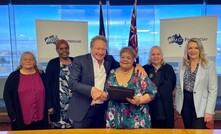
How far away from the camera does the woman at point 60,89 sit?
2.62 metres

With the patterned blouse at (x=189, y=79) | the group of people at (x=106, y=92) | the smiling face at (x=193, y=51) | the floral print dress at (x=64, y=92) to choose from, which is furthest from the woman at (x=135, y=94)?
the floral print dress at (x=64, y=92)

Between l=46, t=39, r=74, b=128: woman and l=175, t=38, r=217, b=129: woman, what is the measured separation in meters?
1.26

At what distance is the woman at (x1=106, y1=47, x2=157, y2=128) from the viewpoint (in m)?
2.02

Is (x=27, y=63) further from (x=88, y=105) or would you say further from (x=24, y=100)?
(x=88, y=105)

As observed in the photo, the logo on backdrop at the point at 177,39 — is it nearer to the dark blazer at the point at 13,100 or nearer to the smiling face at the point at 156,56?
the smiling face at the point at 156,56

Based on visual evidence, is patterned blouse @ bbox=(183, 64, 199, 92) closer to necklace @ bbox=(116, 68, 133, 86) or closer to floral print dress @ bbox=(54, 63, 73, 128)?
necklace @ bbox=(116, 68, 133, 86)

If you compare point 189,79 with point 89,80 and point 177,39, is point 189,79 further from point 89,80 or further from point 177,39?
point 177,39

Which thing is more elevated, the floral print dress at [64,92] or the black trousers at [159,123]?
the floral print dress at [64,92]

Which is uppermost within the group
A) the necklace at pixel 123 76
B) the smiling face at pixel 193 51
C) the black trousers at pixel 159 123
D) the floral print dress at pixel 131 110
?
the smiling face at pixel 193 51

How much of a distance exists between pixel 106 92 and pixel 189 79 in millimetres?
879

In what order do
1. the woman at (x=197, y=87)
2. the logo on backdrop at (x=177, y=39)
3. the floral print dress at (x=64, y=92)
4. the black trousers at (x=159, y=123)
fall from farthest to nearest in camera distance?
1. the logo on backdrop at (x=177, y=39)
2. the floral print dress at (x=64, y=92)
3. the black trousers at (x=159, y=123)
4. the woman at (x=197, y=87)

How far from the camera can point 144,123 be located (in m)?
2.07
